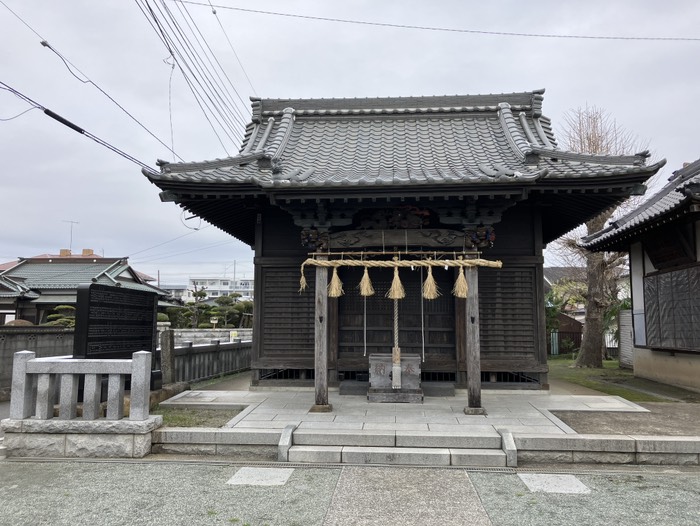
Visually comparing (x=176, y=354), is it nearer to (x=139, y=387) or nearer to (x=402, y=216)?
(x=139, y=387)

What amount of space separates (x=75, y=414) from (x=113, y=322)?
1697mm

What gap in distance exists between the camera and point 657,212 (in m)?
10.4

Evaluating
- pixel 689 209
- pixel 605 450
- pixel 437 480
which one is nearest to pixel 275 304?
pixel 437 480

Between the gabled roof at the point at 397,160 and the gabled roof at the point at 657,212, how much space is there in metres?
1.57

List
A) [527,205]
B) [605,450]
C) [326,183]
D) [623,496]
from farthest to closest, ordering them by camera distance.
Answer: [527,205] → [326,183] → [605,450] → [623,496]

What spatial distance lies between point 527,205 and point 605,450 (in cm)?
517

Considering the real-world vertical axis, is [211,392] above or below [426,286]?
below

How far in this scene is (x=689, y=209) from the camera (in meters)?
8.71

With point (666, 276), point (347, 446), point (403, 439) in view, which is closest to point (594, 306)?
point (666, 276)

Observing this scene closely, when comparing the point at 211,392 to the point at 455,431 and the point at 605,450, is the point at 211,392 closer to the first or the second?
the point at 455,431

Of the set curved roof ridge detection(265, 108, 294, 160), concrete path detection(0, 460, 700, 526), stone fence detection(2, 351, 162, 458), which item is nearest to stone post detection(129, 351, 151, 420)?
stone fence detection(2, 351, 162, 458)

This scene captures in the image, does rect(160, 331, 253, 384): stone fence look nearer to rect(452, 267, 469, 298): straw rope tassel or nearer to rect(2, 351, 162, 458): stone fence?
rect(2, 351, 162, 458): stone fence

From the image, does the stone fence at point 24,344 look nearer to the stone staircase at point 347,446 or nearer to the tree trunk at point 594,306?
the stone staircase at point 347,446

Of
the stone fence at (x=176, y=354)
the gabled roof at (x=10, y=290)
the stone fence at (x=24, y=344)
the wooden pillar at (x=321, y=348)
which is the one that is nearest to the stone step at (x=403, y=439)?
the wooden pillar at (x=321, y=348)
